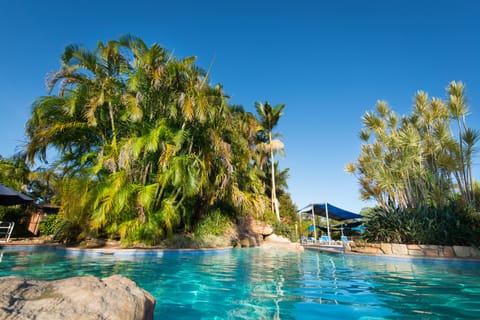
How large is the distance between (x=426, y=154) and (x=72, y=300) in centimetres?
1233

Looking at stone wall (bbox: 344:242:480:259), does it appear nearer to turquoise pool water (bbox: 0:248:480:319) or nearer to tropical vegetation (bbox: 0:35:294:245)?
turquoise pool water (bbox: 0:248:480:319)

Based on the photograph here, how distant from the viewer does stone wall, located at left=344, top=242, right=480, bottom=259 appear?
24.0ft

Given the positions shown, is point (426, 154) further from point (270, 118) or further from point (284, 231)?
point (270, 118)

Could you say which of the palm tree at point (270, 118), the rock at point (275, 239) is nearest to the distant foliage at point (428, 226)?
the rock at point (275, 239)

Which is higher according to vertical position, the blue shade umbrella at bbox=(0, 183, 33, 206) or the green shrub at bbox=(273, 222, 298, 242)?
the blue shade umbrella at bbox=(0, 183, 33, 206)

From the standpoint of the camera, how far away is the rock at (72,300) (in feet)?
4.28

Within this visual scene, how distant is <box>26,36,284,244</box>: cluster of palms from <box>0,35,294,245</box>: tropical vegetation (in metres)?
0.03

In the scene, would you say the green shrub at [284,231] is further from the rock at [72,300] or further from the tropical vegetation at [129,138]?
the rock at [72,300]

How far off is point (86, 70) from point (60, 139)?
2826mm

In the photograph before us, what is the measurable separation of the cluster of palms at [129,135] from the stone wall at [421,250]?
580 cm

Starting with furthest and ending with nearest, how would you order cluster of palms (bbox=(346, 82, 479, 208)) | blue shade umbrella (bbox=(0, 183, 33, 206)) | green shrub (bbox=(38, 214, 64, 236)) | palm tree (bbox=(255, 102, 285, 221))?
palm tree (bbox=(255, 102, 285, 221)) → green shrub (bbox=(38, 214, 64, 236)) → cluster of palms (bbox=(346, 82, 479, 208)) → blue shade umbrella (bbox=(0, 183, 33, 206))

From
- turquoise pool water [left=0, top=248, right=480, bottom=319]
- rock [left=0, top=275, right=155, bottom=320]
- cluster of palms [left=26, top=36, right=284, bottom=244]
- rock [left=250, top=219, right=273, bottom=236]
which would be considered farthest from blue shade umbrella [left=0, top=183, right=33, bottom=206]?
rock [left=250, top=219, right=273, bottom=236]

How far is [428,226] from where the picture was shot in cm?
792

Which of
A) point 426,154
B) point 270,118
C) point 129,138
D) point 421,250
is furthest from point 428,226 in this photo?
point 270,118
